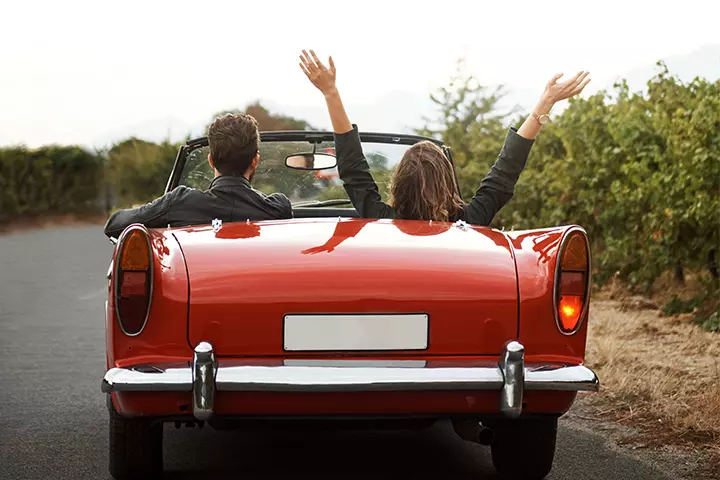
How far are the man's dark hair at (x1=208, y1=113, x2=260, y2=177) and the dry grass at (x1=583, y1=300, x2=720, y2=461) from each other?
7.90 feet

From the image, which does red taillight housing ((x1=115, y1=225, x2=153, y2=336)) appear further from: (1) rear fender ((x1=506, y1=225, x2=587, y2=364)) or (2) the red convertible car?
(1) rear fender ((x1=506, y1=225, x2=587, y2=364))

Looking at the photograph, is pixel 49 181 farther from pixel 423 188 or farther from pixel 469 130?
pixel 423 188

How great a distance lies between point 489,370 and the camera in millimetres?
3834

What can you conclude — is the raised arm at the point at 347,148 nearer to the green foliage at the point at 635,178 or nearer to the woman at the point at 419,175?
the woman at the point at 419,175

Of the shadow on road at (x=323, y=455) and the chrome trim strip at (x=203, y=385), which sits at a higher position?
the chrome trim strip at (x=203, y=385)

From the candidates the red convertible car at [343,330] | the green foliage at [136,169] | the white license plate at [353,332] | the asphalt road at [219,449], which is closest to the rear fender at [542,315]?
the red convertible car at [343,330]

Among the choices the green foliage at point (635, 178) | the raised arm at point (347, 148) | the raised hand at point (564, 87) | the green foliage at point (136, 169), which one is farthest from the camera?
the green foliage at point (136, 169)

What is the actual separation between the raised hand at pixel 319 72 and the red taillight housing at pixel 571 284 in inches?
52.1

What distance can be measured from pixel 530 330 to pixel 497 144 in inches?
478

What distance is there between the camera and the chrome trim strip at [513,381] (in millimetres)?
3789

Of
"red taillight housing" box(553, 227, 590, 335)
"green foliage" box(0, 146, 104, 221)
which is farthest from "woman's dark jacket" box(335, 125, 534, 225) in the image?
"green foliage" box(0, 146, 104, 221)

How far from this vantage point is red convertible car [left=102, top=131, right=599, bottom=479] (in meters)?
3.76

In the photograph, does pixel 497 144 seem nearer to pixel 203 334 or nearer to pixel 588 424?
pixel 588 424

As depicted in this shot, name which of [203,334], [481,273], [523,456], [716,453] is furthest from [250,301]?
[716,453]
